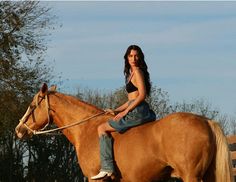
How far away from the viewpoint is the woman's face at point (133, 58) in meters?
10.3

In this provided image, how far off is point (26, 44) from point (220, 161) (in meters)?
17.4

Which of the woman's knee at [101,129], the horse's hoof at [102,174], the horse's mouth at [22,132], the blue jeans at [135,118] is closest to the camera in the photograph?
the horse's hoof at [102,174]

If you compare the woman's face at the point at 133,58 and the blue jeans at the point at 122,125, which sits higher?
the woman's face at the point at 133,58

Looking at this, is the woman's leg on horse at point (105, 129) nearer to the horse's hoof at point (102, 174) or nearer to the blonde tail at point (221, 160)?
the horse's hoof at point (102, 174)

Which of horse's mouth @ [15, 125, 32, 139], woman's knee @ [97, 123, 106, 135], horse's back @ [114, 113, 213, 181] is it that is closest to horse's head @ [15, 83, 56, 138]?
horse's mouth @ [15, 125, 32, 139]

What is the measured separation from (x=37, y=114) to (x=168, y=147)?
10.1ft

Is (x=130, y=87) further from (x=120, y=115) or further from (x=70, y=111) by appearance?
(x=70, y=111)

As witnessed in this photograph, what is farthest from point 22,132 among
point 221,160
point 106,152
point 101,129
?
point 221,160

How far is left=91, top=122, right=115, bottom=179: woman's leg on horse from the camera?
9.97 metres

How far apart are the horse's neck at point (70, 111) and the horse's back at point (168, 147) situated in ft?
4.21

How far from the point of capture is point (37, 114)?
11.4m

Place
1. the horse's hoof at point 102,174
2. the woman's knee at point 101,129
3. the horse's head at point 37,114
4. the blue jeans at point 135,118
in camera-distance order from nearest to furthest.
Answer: the horse's hoof at point 102,174 → the blue jeans at point 135,118 → the woman's knee at point 101,129 → the horse's head at point 37,114

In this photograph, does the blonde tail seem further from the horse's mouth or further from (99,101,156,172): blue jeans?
the horse's mouth

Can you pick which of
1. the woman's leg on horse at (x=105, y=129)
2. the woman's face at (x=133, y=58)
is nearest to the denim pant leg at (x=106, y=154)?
the woman's leg on horse at (x=105, y=129)
